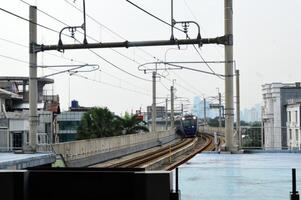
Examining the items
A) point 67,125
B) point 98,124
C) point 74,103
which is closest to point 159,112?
point 74,103

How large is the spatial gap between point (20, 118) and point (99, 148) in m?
14.8

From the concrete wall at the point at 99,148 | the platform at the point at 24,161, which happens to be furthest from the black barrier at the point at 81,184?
the concrete wall at the point at 99,148

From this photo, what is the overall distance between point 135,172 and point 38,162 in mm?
13136

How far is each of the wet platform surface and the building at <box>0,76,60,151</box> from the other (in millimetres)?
12506

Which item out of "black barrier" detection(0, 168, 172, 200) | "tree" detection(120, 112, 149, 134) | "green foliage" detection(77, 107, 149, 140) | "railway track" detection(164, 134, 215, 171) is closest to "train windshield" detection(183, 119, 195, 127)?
"tree" detection(120, 112, 149, 134)

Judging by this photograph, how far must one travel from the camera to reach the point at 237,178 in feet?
43.6

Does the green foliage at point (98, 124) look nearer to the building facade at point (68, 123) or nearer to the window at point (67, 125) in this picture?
the building facade at point (68, 123)

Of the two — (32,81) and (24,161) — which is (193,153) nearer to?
(32,81)

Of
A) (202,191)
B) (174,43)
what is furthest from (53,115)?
(202,191)

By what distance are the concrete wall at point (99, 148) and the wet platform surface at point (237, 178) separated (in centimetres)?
1165

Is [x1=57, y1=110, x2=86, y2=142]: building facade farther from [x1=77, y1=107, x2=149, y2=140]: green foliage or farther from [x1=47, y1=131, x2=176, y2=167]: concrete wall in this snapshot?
[x1=47, y1=131, x2=176, y2=167]: concrete wall

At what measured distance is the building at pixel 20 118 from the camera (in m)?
44.6

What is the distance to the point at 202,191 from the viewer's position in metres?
11.1

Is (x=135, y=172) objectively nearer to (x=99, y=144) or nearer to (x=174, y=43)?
(x=174, y=43)
